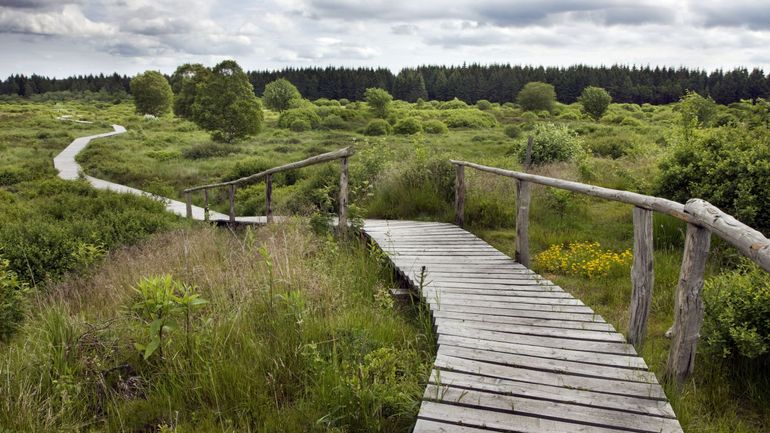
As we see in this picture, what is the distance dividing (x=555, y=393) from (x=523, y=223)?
9.45ft

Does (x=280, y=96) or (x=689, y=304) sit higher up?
(x=280, y=96)

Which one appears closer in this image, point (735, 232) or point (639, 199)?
point (735, 232)

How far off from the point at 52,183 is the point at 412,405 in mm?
19265

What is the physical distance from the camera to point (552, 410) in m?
2.69

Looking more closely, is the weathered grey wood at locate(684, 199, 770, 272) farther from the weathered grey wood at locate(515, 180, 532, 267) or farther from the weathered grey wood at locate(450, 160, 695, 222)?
the weathered grey wood at locate(515, 180, 532, 267)

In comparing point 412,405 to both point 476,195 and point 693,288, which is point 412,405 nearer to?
point 693,288

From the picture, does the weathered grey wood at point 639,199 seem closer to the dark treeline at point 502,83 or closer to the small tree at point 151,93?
the small tree at point 151,93

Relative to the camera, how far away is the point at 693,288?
2977mm

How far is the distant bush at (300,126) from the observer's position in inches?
1961

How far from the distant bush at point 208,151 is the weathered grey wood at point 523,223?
28.5 metres

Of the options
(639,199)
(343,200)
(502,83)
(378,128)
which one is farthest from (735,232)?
(502,83)

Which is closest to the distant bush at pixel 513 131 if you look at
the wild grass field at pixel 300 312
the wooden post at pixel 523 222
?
the wild grass field at pixel 300 312

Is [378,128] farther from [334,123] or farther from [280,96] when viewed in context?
[280,96]

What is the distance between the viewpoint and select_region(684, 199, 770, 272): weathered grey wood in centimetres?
219
